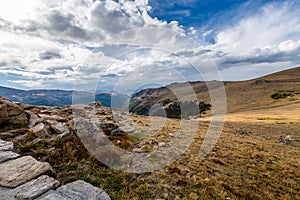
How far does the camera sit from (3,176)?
24.0 ft

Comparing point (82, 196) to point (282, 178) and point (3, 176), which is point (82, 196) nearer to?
point (3, 176)

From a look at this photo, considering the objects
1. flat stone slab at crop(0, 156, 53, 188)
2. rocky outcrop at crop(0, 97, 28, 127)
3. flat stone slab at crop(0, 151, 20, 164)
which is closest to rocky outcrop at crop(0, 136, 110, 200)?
Result: flat stone slab at crop(0, 156, 53, 188)

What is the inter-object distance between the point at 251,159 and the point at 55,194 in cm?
1416

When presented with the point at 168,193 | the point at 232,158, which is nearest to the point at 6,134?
the point at 168,193

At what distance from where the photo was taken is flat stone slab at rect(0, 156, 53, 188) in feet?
23.2

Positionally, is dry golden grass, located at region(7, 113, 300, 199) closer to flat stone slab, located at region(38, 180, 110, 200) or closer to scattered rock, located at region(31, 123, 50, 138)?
scattered rock, located at region(31, 123, 50, 138)

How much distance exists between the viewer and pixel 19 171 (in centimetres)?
768

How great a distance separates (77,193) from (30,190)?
5.33 feet

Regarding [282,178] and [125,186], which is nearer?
[125,186]

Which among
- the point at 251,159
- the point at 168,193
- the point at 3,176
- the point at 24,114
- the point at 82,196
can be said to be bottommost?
the point at 251,159

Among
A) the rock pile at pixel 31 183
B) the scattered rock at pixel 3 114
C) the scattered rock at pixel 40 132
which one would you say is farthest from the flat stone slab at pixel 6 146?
the scattered rock at pixel 3 114

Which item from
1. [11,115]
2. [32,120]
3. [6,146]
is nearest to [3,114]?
[11,115]

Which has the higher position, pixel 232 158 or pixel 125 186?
pixel 125 186

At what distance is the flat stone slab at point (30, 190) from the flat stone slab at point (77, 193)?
0.90 feet
